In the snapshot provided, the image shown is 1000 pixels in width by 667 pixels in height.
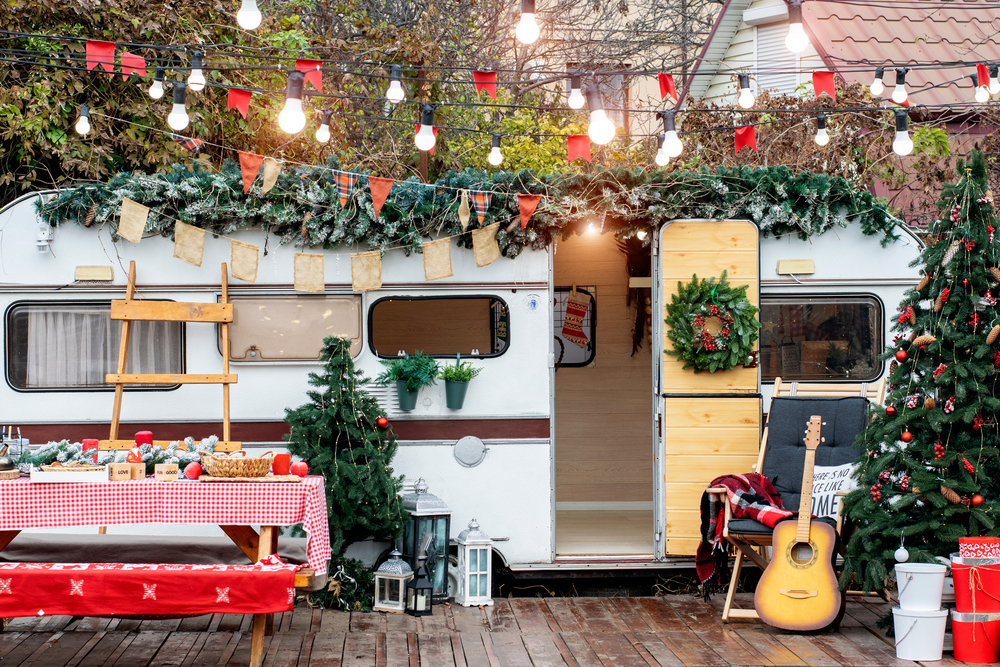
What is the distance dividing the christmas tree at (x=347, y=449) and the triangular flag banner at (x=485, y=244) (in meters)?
1.01

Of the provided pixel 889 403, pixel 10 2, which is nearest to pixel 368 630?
pixel 889 403

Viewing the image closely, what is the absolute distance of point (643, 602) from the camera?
5961 millimetres

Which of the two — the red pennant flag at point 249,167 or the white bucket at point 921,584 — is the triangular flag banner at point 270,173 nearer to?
the red pennant flag at point 249,167

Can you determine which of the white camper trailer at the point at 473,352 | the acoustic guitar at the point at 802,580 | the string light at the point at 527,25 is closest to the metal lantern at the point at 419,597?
the white camper trailer at the point at 473,352

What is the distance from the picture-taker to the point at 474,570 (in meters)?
5.82

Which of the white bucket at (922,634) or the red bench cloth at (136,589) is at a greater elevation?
the red bench cloth at (136,589)

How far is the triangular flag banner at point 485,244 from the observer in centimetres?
590

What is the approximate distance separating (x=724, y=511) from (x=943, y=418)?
1.35 metres

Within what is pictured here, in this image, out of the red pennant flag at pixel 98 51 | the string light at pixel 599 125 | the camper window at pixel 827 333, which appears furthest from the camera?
the camper window at pixel 827 333

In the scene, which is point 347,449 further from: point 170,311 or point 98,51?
point 98,51

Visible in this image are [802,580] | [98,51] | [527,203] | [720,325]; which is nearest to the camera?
[98,51]

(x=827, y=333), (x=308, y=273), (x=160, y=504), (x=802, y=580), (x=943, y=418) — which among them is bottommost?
(x=802, y=580)

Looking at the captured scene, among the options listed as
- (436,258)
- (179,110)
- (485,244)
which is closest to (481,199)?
(485,244)

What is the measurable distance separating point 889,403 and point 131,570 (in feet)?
13.5
